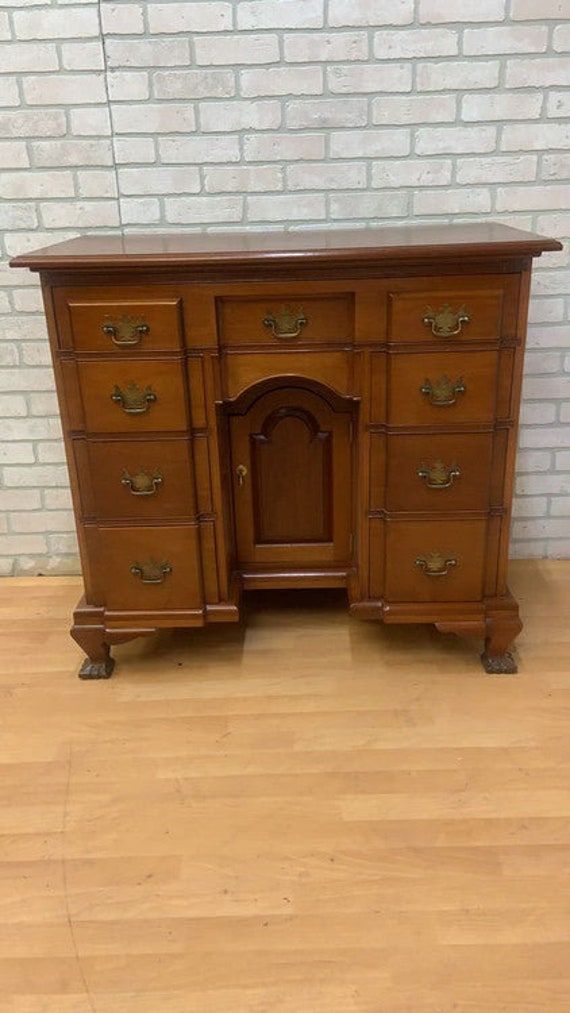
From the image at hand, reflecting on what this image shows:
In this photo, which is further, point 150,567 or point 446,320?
point 150,567

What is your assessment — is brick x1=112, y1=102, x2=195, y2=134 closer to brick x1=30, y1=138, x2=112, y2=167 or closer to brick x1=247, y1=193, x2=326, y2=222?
brick x1=30, y1=138, x2=112, y2=167

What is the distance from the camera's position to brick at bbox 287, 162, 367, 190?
7.45 ft

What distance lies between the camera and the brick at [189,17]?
2.14m

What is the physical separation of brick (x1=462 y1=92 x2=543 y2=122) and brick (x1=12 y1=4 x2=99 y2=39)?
1007 millimetres

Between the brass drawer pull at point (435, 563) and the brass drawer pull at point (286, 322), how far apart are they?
2.06ft

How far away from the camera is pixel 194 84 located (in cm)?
220

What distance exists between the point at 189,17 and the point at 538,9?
0.91 m

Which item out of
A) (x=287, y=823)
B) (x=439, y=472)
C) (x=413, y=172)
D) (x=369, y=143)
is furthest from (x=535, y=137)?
(x=287, y=823)

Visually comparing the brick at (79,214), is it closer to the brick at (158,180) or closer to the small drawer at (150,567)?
the brick at (158,180)

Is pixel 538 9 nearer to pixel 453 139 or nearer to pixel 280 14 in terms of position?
pixel 453 139

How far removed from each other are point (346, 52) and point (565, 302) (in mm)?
916

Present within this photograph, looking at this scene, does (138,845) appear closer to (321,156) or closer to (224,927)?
(224,927)

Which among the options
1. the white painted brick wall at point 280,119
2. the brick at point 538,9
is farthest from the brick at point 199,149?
the brick at point 538,9

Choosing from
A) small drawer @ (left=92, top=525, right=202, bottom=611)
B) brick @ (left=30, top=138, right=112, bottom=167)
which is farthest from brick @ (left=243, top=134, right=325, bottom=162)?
small drawer @ (left=92, top=525, right=202, bottom=611)
